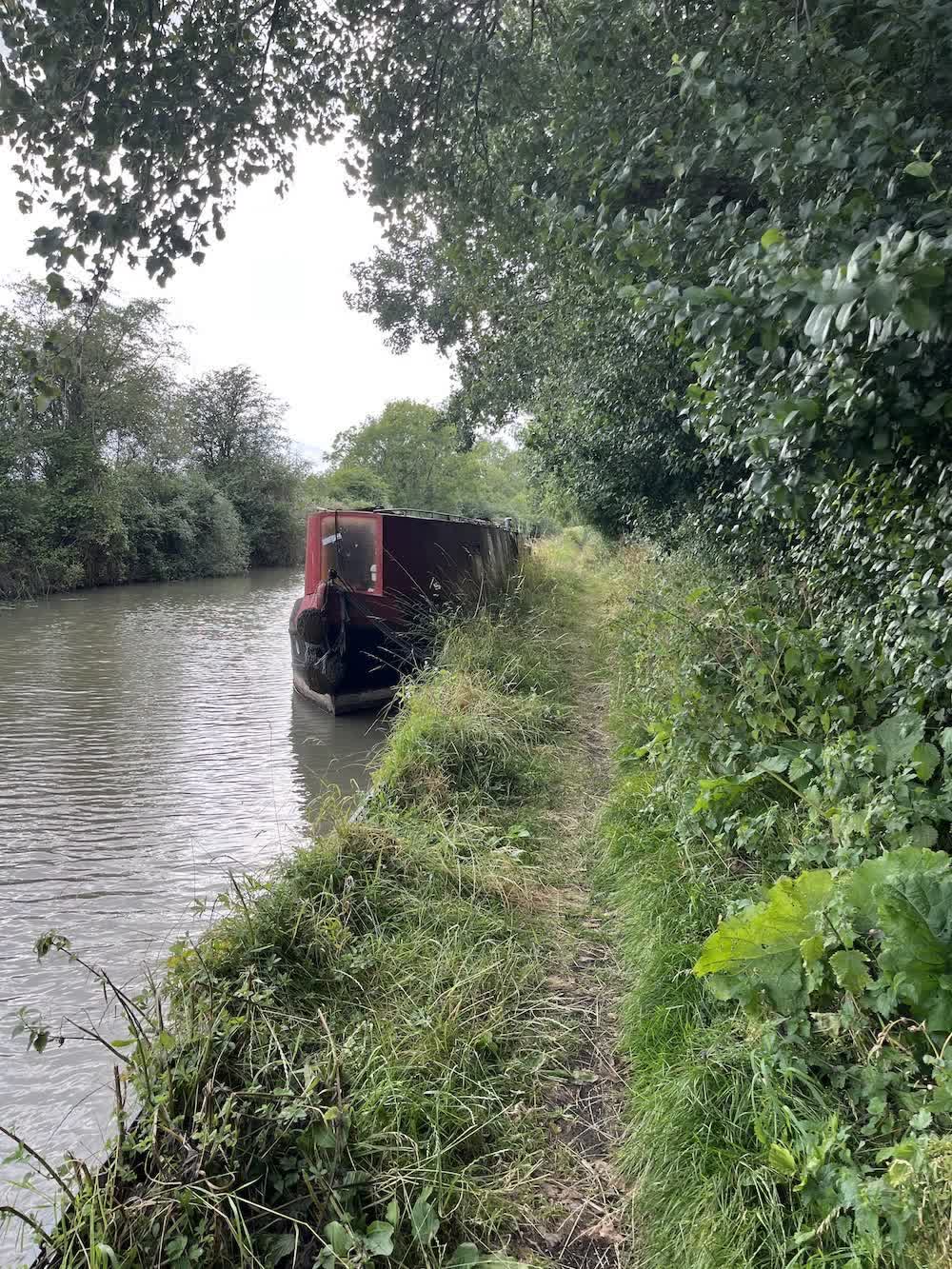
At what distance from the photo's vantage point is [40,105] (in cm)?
264

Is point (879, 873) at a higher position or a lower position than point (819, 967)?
higher

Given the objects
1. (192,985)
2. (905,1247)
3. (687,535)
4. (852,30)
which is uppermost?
(852,30)

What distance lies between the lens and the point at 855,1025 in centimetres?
183

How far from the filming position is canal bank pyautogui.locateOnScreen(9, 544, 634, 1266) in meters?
1.80

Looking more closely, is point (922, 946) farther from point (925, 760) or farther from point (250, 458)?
point (250, 458)

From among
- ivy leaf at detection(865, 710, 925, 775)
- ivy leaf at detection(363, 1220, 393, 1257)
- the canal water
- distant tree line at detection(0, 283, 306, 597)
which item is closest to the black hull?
the canal water

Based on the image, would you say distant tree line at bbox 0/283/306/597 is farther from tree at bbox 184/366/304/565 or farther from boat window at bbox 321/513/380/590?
boat window at bbox 321/513/380/590

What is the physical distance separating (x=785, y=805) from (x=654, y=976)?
33.3 inches

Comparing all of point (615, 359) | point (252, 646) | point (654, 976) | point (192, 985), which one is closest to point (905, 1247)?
point (654, 976)

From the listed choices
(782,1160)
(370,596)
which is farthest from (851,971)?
(370,596)

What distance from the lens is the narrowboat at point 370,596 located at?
862 cm

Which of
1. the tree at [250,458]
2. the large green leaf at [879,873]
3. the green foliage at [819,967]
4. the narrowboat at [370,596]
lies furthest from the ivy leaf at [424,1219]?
the tree at [250,458]

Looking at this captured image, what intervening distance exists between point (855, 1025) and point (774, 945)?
0.25m

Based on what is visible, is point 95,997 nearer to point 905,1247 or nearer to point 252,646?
point 905,1247
